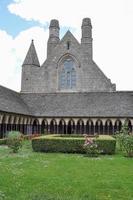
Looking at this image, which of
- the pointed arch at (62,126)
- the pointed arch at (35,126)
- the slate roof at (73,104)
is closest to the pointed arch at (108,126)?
the slate roof at (73,104)

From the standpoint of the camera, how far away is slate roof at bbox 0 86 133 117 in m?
38.2

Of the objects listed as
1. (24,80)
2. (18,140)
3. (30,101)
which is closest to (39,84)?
(24,80)

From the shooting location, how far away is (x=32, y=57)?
169 feet

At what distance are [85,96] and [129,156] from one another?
23212 millimetres

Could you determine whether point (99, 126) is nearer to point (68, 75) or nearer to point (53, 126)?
point (53, 126)

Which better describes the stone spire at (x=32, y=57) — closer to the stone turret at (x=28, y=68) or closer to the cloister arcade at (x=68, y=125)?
the stone turret at (x=28, y=68)

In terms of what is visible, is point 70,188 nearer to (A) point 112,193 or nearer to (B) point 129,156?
(A) point 112,193

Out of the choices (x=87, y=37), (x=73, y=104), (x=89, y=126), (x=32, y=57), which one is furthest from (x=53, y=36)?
(x=89, y=126)

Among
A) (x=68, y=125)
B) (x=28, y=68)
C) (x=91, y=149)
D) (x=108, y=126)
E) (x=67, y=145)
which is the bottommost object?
(x=91, y=149)

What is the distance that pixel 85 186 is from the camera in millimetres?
10852

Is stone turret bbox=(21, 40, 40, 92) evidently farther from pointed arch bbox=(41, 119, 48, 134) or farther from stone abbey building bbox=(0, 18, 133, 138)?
pointed arch bbox=(41, 119, 48, 134)

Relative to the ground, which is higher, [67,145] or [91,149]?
[67,145]

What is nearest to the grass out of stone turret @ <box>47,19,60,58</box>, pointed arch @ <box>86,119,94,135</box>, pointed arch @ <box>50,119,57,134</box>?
pointed arch @ <box>86,119,94,135</box>

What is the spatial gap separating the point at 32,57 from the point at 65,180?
135 ft
